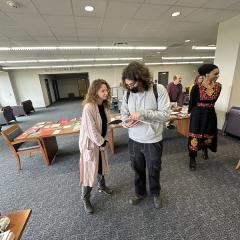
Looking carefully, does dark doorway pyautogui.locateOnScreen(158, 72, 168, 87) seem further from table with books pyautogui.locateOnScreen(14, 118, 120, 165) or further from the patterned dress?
the patterned dress

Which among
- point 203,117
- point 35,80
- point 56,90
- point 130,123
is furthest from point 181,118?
point 56,90

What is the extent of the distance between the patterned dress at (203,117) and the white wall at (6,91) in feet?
37.0

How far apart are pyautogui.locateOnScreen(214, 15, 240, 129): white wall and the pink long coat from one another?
3.47 meters

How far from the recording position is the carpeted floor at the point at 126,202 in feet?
4.91

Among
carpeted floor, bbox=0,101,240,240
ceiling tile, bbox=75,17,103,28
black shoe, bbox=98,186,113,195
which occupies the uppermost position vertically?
ceiling tile, bbox=75,17,103,28

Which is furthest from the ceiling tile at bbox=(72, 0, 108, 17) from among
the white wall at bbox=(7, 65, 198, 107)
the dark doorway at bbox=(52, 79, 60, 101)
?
the dark doorway at bbox=(52, 79, 60, 101)

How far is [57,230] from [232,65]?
4514 millimetres

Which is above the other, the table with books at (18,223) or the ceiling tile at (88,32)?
the ceiling tile at (88,32)

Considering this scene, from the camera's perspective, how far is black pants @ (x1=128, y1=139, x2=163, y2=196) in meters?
1.46

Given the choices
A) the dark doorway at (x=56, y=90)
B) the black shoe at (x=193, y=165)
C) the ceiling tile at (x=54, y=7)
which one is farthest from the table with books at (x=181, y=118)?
the dark doorway at (x=56, y=90)

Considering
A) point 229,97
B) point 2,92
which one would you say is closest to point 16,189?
point 229,97

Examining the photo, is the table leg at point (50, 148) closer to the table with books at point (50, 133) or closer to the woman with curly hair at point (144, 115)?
the table with books at point (50, 133)

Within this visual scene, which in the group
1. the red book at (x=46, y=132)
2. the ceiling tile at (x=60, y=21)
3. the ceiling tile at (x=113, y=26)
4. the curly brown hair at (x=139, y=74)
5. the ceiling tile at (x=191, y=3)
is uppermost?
the ceiling tile at (x=60, y=21)

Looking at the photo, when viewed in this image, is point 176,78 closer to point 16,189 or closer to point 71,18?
point 71,18
